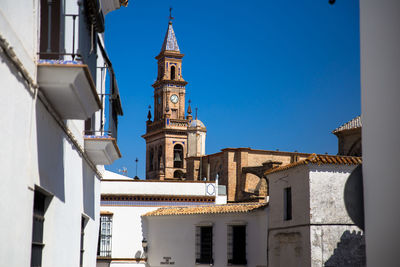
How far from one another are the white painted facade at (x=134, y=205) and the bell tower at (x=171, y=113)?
3772cm

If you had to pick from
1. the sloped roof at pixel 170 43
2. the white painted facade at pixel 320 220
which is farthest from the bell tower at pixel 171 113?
the white painted facade at pixel 320 220

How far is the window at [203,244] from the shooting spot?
23.1 m

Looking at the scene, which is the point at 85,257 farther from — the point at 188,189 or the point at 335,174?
the point at 188,189

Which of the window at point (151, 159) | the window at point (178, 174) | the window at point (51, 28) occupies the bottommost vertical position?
the window at point (51, 28)

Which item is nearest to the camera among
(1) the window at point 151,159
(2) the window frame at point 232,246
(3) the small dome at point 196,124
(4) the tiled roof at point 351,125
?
(2) the window frame at point 232,246

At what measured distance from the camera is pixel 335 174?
17641 mm

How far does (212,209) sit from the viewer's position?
76.2ft

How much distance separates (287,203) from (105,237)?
911 centimetres

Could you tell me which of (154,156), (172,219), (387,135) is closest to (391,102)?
(387,135)

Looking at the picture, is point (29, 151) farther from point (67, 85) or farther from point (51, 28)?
point (51, 28)

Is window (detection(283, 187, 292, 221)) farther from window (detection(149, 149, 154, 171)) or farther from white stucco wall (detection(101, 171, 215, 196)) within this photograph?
window (detection(149, 149, 154, 171))

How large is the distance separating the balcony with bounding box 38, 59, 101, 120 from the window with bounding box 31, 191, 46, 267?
2.97 feet

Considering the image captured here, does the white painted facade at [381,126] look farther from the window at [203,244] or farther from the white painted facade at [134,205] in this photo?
the white painted facade at [134,205]

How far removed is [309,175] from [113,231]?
1054 centimetres
